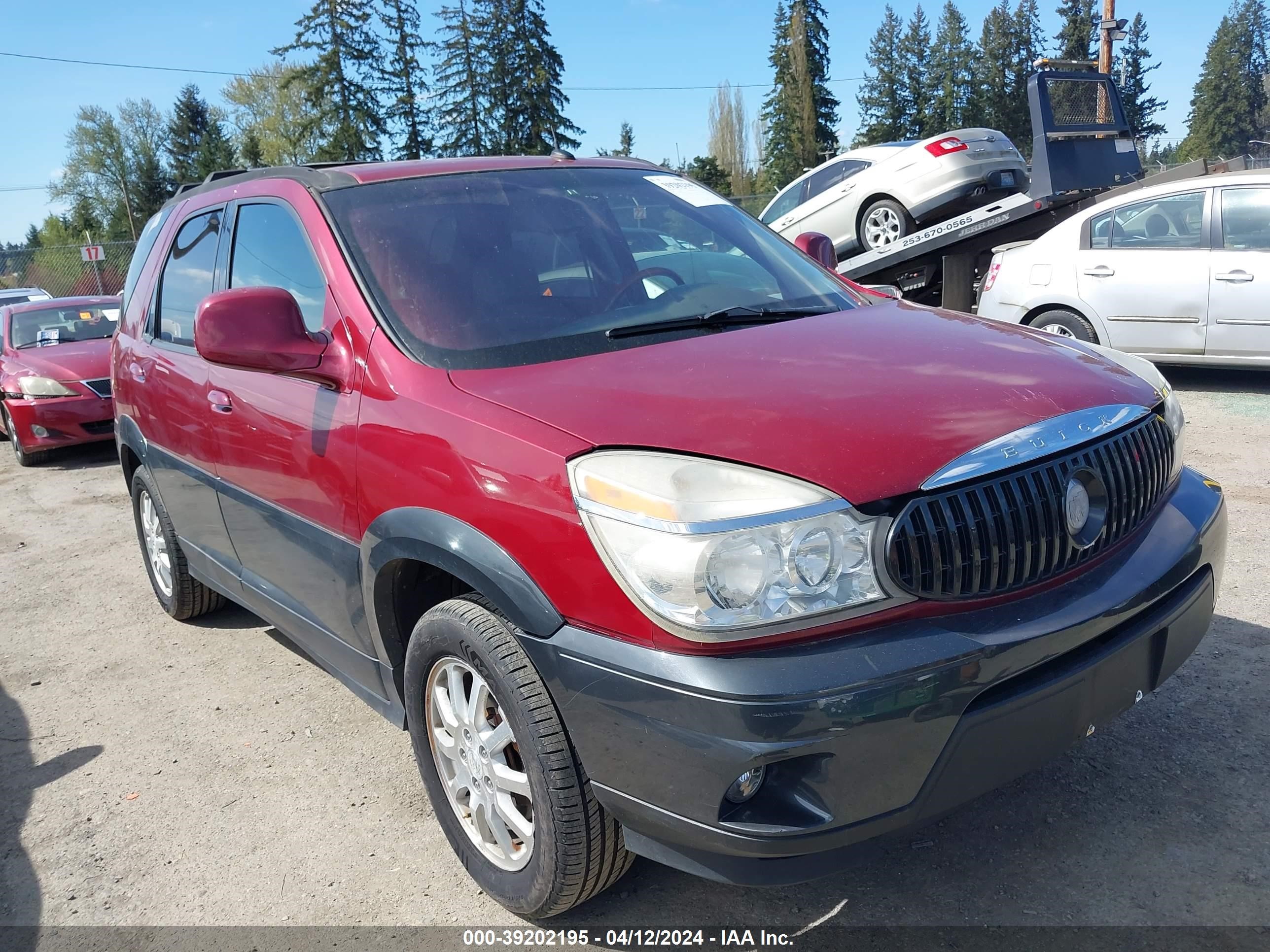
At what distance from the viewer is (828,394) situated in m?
2.22

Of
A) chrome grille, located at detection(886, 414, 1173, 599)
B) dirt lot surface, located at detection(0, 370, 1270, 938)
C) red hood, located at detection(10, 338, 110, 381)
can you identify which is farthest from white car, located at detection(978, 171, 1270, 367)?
red hood, located at detection(10, 338, 110, 381)

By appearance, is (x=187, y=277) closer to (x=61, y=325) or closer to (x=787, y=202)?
(x=61, y=325)

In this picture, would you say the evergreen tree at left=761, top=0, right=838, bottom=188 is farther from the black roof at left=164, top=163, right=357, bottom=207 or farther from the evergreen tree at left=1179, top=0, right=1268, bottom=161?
the black roof at left=164, top=163, right=357, bottom=207

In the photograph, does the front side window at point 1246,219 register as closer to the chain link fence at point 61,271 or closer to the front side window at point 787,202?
the front side window at point 787,202

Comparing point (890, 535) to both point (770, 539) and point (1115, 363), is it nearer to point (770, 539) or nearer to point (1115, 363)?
point (770, 539)

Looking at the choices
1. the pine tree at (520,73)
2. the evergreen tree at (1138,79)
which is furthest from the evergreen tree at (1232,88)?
the pine tree at (520,73)

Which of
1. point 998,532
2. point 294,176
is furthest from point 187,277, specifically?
point 998,532

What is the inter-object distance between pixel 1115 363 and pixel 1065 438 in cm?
73

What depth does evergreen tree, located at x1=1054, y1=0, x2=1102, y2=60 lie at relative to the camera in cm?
6844

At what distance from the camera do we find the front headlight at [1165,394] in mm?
2637

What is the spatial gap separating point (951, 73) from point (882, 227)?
2479 inches

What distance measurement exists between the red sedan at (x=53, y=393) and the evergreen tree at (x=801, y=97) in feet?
150

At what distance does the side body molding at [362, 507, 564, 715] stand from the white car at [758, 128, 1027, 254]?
8.90 meters

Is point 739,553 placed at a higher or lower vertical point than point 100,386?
higher
